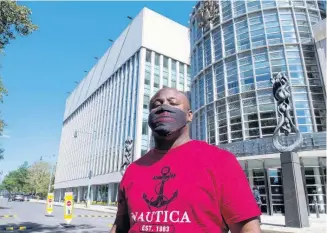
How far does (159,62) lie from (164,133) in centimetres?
3926

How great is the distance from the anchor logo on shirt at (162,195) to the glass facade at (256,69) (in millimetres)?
20610

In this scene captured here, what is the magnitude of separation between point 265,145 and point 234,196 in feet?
61.5

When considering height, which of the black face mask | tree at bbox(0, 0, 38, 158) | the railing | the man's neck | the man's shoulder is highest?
tree at bbox(0, 0, 38, 158)

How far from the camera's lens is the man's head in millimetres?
1662

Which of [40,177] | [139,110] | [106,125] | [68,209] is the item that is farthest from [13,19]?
[40,177]

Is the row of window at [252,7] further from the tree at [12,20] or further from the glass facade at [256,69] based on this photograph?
the tree at [12,20]

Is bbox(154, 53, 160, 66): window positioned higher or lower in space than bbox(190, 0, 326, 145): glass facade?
higher

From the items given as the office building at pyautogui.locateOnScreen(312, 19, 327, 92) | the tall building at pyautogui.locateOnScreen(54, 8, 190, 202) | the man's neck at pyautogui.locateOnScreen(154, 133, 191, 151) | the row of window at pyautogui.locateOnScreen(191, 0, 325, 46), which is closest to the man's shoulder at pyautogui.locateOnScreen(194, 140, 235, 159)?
the man's neck at pyautogui.locateOnScreen(154, 133, 191, 151)

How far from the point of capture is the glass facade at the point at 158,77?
35.2 m

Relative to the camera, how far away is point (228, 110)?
23.5m

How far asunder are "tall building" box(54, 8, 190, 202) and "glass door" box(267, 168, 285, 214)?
17.9 m

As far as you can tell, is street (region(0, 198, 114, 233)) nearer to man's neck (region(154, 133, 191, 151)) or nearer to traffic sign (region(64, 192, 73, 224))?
traffic sign (region(64, 192, 73, 224))

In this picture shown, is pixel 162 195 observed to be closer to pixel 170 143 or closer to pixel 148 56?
pixel 170 143

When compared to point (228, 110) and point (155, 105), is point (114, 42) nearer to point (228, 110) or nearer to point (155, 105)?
point (228, 110)
